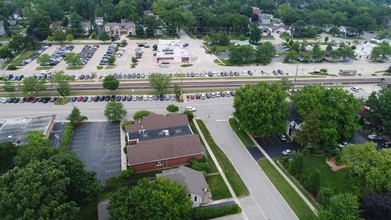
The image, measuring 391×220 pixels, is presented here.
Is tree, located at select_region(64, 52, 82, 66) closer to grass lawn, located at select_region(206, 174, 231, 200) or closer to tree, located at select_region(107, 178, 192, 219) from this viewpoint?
grass lawn, located at select_region(206, 174, 231, 200)

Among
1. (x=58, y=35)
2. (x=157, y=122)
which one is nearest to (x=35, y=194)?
(x=157, y=122)

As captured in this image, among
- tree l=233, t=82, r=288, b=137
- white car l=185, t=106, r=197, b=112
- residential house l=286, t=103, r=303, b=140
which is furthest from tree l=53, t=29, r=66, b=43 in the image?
residential house l=286, t=103, r=303, b=140

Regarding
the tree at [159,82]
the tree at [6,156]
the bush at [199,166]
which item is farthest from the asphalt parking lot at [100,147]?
the tree at [159,82]

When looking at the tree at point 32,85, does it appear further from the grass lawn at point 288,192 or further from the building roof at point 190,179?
the grass lawn at point 288,192

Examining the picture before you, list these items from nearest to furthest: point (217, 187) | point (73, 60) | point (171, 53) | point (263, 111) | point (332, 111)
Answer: point (217, 187)
point (332, 111)
point (263, 111)
point (73, 60)
point (171, 53)

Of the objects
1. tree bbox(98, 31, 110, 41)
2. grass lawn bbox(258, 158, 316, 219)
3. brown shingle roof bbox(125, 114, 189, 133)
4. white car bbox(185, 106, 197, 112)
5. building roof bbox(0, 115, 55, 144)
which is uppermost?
tree bbox(98, 31, 110, 41)

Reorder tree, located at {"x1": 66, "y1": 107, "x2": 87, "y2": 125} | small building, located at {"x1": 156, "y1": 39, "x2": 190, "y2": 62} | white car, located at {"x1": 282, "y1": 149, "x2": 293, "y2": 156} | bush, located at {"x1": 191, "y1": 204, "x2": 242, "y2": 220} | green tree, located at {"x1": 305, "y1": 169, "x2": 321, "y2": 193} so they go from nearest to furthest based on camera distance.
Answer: bush, located at {"x1": 191, "y1": 204, "x2": 242, "y2": 220}, green tree, located at {"x1": 305, "y1": 169, "x2": 321, "y2": 193}, white car, located at {"x1": 282, "y1": 149, "x2": 293, "y2": 156}, tree, located at {"x1": 66, "y1": 107, "x2": 87, "y2": 125}, small building, located at {"x1": 156, "y1": 39, "x2": 190, "y2": 62}

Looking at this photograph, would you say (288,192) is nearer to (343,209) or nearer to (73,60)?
(343,209)

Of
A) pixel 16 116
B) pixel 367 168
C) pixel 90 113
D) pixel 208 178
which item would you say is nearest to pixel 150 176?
pixel 208 178
